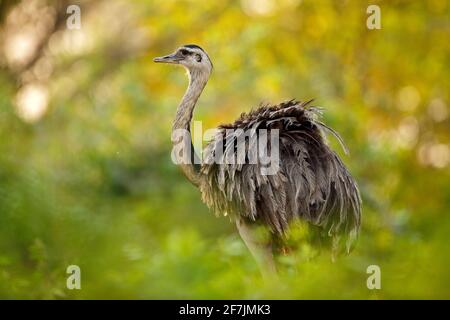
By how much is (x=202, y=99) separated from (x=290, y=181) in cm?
965

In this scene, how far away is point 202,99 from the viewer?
14.7 meters

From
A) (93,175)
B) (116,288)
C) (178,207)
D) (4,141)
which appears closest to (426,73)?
(178,207)

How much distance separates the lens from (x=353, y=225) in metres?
5.30

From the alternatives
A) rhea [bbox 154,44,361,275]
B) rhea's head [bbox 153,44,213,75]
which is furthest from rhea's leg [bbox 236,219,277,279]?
rhea's head [bbox 153,44,213,75]

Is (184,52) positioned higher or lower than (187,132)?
higher

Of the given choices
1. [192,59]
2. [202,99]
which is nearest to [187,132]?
[192,59]

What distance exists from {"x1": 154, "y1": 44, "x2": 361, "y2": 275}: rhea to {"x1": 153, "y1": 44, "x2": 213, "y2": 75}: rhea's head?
86cm

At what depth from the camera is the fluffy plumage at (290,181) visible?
5.10 metres

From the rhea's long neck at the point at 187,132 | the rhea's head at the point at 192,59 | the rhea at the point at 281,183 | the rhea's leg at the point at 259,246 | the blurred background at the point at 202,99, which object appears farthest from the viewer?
the blurred background at the point at 202,99

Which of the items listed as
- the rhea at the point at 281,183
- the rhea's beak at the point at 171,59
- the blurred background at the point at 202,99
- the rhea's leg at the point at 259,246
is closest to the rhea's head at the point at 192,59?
the rhea's beak at the point at 171,59

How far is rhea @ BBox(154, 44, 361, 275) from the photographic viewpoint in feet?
16.7

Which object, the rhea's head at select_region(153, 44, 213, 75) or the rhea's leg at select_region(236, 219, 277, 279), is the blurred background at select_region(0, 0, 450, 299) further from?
the rhea's head at select_region(153, 44, 213, 75)

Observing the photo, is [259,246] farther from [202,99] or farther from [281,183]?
[202,99]

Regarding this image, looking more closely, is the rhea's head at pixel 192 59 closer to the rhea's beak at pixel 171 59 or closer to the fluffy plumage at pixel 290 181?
the rhea's beak at pixel 171 59
